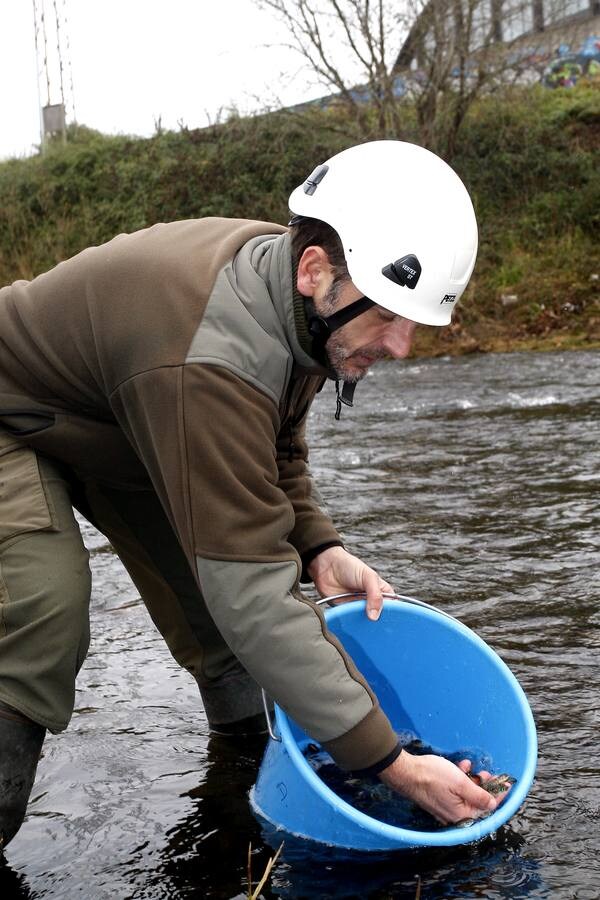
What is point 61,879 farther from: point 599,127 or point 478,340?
point 599,127

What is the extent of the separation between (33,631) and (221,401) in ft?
2.26

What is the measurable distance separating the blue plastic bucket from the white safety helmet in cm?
90

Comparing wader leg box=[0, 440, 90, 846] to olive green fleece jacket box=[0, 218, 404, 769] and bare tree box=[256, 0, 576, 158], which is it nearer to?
olive green fleece jacket box=[0, 218, 404, 769]

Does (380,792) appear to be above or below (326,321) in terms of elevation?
below

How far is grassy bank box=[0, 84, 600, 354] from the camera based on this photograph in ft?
50.4

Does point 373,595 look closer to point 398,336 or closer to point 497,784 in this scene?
point 497,784

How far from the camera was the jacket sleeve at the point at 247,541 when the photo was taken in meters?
2.14

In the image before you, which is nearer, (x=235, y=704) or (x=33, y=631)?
(x=33, y=631)

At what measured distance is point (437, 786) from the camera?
2.32 m

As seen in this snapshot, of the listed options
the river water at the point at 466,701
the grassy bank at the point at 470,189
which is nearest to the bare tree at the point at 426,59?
the grassy bank at the point at 470,189

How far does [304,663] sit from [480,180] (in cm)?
1755

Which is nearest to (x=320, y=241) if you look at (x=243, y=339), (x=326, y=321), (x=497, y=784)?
(x=326, y=321)

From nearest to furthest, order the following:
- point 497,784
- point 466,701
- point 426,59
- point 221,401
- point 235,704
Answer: point 221,401 < point 497,784 < point 466,701 < point 235,704 < point 426,59

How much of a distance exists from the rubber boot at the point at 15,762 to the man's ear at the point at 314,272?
1.13 m
